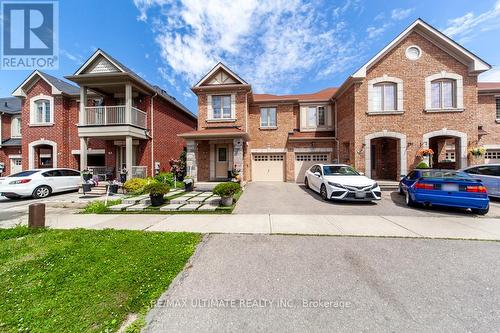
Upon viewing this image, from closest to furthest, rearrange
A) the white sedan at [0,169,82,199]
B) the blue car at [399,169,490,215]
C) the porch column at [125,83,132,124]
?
the blue car at [399,169,490,215]
the white sedan at [0,169,82,199]
the porch column at [125,83,132,124]

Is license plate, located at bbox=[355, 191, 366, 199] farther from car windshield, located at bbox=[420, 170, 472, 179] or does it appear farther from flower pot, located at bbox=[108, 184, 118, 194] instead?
flower pot, located at bbox=[108, 184, 118, 194]

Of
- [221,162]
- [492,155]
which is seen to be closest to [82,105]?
[221,162]

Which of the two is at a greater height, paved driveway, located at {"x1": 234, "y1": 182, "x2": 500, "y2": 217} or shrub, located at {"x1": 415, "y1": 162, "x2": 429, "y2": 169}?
shrub, located at {"x1": 415, "y1": 162, "x2": 429, "y2": 169}

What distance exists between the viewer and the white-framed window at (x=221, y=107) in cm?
1349

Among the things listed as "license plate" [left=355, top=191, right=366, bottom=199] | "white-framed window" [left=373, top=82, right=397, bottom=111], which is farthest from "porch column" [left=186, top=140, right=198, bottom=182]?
"white-framed window" [left=373, top=82, right=397, bottom=111]

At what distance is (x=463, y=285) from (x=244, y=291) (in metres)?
3.09

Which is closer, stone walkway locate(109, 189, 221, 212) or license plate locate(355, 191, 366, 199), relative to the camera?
stone walkway locate(109, 189, 221, 212)

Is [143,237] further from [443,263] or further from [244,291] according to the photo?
[443,263]

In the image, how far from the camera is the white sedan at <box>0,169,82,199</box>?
30.1 ft

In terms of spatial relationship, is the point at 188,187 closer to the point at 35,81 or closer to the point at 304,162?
the point at 304,162

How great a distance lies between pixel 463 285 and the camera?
274 centimetres

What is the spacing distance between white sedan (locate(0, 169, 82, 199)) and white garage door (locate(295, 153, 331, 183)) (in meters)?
14.1

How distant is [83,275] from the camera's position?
2.93m

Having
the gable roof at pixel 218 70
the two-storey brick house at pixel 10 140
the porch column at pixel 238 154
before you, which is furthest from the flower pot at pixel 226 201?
the two-storey brick house at pixel 10 140
